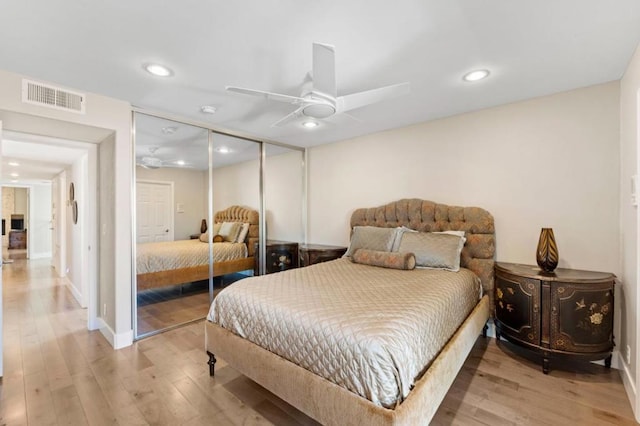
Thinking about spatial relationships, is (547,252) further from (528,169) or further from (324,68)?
(324,68)

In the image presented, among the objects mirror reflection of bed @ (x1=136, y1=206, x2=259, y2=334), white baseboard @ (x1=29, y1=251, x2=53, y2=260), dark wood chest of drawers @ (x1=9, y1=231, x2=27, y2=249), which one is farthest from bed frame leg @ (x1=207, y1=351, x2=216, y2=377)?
dark wood chest of drawers @ (x1=9, y1=231, x2=27, y2=249)

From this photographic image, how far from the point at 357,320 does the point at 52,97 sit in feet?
10.2

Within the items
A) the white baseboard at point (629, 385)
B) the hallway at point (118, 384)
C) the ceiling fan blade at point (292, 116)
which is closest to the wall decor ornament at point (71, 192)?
the hallway at point (118, 384)

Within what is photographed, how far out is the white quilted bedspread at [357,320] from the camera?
1.38m

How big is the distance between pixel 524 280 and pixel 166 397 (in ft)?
9.79

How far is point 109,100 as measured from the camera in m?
2.75

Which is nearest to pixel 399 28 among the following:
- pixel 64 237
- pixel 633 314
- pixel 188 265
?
pixel 633 314

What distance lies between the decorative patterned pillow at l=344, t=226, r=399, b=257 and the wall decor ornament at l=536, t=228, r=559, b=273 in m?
1.37

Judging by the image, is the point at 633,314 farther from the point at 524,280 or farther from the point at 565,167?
the point at 565,167

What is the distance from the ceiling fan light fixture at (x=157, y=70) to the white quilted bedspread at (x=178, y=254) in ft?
5.81

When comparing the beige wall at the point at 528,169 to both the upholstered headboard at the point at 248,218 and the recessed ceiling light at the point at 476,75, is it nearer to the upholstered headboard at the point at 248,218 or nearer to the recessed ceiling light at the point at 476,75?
→ the recessed ceiling light at the point at 476,75

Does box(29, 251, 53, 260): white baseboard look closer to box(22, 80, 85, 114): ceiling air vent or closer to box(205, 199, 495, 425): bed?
box(22, 80, 85, 114): ceiling air vent

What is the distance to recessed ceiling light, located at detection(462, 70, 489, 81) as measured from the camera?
7.59ft

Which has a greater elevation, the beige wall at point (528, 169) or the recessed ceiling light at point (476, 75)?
the recessed ceiling light at point (476, 75)
